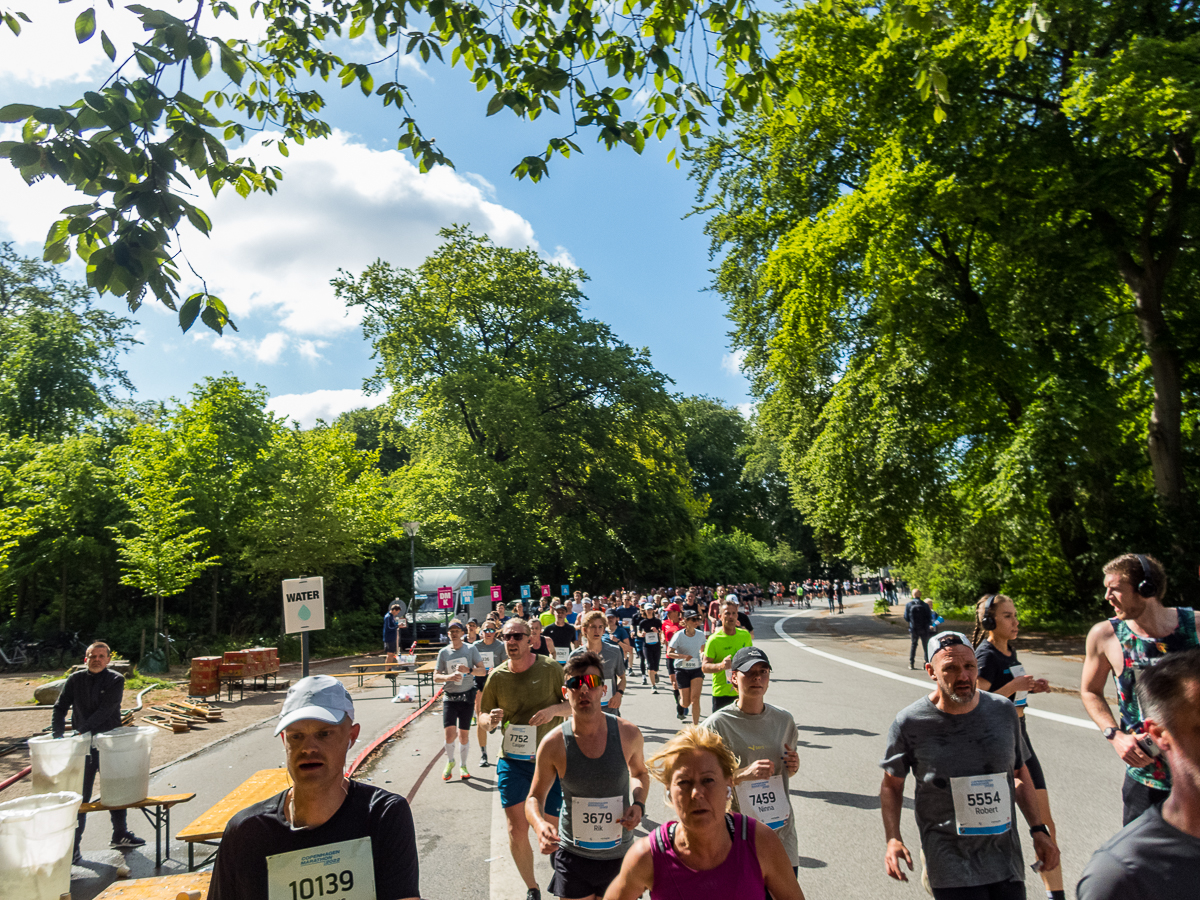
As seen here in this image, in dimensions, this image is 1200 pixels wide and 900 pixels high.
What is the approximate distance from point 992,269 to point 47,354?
4134 centimetres

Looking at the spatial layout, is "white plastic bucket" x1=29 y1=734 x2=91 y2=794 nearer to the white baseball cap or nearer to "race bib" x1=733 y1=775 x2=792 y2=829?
the white baseball cap

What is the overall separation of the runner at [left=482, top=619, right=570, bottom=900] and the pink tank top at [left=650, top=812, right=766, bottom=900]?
283cm

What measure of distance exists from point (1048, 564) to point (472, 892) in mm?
27036

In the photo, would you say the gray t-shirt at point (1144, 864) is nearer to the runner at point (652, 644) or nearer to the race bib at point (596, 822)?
the race bib at point (596, 822)

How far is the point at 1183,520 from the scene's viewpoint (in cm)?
1802

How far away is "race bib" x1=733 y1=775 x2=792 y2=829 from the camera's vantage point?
13.3 ft

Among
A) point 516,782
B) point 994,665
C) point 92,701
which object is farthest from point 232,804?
point 994,665

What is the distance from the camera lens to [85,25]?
4.05 meters

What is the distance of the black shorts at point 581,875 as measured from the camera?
4145mm

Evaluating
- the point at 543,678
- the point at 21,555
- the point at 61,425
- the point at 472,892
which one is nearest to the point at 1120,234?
the point at 543,678

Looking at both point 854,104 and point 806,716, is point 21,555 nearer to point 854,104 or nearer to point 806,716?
point 806,716

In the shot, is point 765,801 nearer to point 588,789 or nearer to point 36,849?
point 588,789

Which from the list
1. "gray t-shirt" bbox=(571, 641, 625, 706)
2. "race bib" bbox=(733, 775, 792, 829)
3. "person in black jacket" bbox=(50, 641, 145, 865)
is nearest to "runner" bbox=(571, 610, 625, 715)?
"gray t-shirt" bbox=(571, 641, 625, 706)

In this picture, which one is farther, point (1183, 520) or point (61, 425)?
point (61, 425)
